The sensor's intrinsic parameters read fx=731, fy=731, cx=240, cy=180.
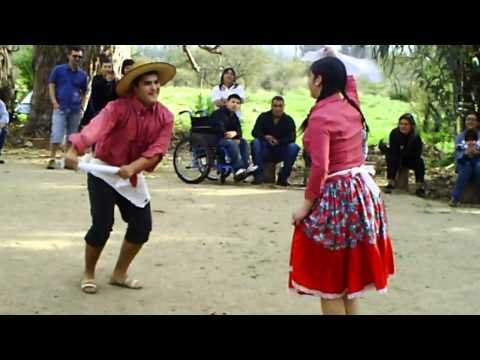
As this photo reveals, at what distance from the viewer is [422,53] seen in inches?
506

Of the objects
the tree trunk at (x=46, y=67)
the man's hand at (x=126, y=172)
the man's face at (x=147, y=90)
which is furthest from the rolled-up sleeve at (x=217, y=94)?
the man's hand at (x=126, y=172)

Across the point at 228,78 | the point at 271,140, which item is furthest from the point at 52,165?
the point at 271,140

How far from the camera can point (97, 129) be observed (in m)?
4.46

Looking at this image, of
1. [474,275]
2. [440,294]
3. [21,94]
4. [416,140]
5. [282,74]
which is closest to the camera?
[440,294]

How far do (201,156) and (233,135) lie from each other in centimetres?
52

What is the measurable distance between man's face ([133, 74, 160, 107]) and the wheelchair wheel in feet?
16.9

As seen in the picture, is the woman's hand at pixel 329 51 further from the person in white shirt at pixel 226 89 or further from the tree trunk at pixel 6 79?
Result: the tree trunk at pixel 6 79

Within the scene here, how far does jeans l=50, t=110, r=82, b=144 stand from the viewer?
33.9ft

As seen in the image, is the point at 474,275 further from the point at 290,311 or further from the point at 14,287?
the point at 14,287

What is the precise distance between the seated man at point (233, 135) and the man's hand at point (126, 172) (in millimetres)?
5337

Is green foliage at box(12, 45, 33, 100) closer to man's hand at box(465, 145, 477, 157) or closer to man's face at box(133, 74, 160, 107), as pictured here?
man's hand at box(465, 145, 477, 157)

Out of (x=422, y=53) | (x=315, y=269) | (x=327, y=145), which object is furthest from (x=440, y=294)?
(x=422, y=53)

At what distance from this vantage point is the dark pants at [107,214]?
184 inches

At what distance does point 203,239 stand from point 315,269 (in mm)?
2858
